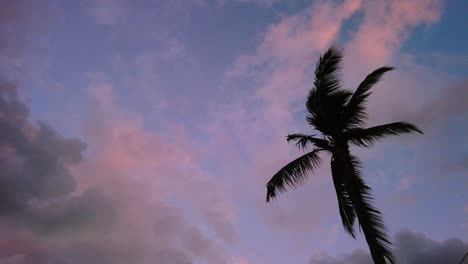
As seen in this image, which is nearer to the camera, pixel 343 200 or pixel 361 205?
pixel 361 205

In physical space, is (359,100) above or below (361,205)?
above

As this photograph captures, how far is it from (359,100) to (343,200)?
3107 mm

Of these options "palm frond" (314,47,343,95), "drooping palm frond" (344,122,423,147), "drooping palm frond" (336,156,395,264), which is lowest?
"drooping palm frond" (336,156,395,264)

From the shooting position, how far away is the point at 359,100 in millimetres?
10102

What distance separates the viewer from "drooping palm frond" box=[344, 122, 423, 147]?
378 inches

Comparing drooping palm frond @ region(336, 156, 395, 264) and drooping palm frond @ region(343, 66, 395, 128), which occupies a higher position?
drooping palm frond @ region(343, 66, 395, 128)

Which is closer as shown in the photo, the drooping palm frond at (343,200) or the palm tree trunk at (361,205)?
the palm tree trunk at (361,205)

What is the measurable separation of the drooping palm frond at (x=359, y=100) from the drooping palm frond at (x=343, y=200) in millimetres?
1434

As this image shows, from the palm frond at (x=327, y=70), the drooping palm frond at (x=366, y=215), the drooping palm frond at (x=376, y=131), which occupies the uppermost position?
the palm frond at (x=327, y=70)

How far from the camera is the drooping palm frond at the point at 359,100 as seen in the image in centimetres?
980

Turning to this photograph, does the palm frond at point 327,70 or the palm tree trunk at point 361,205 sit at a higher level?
the palm frond at point 327,70

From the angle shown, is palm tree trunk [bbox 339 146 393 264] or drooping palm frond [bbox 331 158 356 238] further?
drooping palm frond [bbox 331 158 356 238]

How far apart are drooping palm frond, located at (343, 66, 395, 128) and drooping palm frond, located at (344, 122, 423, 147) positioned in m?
0.40

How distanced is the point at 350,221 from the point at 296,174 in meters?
2.30
